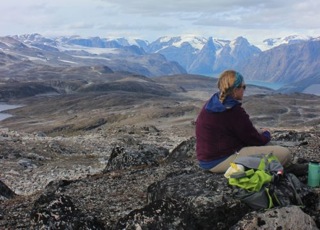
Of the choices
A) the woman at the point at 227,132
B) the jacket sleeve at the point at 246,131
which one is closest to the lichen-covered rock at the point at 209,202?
the woman at the point at 227,132

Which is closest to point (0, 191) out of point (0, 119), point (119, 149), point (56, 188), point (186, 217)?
point (56, 188)

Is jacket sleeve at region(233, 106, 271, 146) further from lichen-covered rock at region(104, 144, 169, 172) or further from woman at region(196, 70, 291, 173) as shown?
lichen-covered rock at region(104, 144, 169, 172)

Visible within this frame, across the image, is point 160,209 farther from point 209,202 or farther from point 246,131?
point 246,131

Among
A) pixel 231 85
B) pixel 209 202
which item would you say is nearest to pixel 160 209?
pixel 209 202

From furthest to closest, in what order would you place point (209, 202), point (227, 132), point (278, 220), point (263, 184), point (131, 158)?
1. point (131, 158)
2. point (227, 132)
3. point (209, 202)
4. point (263, 184)
5. point (278, 220)

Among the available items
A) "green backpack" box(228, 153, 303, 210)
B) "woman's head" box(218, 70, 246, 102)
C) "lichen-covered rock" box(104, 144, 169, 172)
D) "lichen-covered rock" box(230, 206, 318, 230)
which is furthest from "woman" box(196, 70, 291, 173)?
"lichen-covered rock" box(104, 144, 169, 172)
